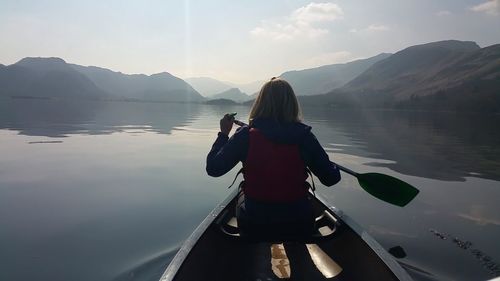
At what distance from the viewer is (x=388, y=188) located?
7.39 m

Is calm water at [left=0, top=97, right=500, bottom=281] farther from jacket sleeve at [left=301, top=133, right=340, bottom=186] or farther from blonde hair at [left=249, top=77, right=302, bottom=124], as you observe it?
blonde hair at [left=249, top=77, right=302, bottom=124]

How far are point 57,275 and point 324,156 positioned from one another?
17.1 feet

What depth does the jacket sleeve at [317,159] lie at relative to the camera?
4.93m

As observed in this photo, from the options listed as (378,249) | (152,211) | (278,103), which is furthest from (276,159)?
(152,211)

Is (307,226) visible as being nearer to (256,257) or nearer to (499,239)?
(256,257)

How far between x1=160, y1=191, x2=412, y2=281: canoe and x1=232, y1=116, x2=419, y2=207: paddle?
1260 millimetres

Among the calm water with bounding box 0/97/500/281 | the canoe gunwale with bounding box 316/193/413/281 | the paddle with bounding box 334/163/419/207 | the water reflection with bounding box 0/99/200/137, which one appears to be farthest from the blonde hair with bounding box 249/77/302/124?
the water reflection with bounding box 0/99/200/137

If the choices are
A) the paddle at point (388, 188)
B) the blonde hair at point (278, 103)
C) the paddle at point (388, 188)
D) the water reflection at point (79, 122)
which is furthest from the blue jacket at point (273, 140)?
the water reflection at point (79, 122)

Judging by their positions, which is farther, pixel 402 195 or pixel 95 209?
pixel 95 209

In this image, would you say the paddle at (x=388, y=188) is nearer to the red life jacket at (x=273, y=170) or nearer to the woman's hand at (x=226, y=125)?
the red life jacket at (x=273, y=170)

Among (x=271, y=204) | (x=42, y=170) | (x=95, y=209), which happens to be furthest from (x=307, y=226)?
(x=42, y=170)

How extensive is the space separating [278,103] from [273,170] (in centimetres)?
88

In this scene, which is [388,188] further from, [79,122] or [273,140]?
[79,122]

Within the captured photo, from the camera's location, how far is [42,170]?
1505 cm
